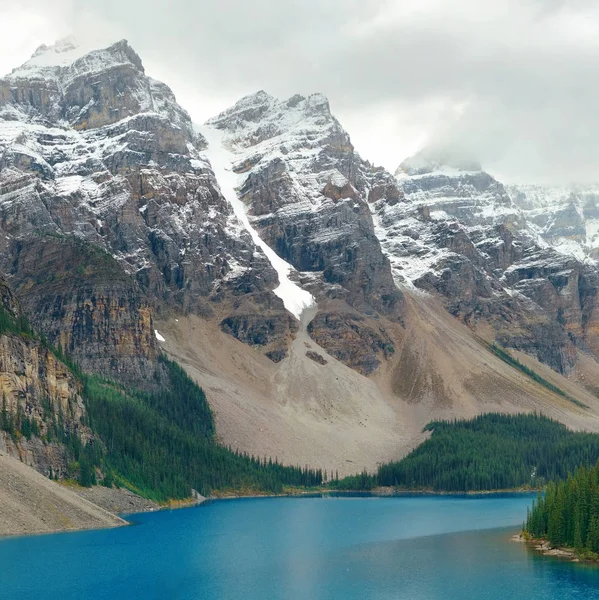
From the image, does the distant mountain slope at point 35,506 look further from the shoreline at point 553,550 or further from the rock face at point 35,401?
the shoreline at point 553,550

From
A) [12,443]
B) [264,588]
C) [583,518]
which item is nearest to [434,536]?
[583,518]

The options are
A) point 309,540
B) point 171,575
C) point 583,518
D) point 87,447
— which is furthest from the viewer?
point 87,447

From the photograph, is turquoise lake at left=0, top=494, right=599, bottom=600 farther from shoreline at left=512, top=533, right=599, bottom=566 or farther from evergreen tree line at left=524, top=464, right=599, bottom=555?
evergreen tree line at left=524, top=464, right=599, bottom=555

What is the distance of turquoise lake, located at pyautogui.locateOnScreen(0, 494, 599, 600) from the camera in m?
99.8

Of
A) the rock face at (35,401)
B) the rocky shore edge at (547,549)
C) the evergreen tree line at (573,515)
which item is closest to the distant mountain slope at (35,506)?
the rock face at (35,401)

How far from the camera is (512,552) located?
402 feet

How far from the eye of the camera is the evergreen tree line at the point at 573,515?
11362 centimetres

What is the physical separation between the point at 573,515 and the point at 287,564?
3457cm

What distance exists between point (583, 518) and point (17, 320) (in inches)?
4235

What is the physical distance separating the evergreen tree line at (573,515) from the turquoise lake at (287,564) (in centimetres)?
418

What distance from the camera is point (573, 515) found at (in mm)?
119875

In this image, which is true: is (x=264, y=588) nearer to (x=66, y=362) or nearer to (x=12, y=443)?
(x=12, y=443)

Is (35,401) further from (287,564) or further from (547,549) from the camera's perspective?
(547,549)

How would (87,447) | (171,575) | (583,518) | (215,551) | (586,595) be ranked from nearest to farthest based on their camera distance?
(586,595)
(171,575)
(583,518)
(215,551)
(87,447)
